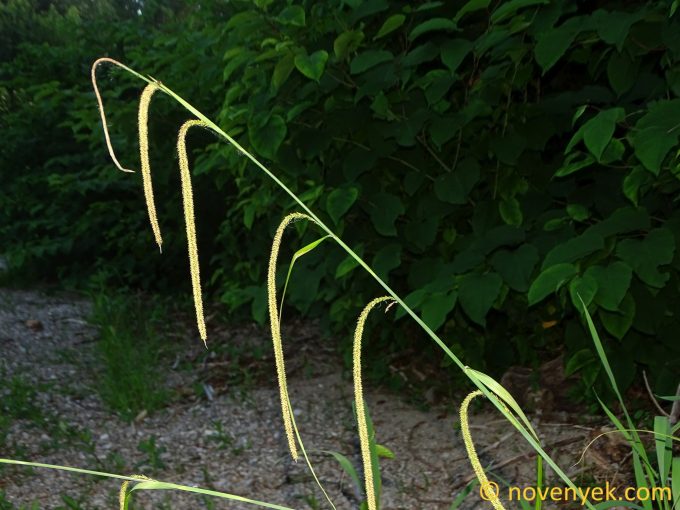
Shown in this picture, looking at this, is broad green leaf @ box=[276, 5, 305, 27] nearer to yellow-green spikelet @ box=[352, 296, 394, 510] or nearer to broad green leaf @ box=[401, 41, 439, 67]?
broad green leaf @ box=[401, 41, 439, 67]

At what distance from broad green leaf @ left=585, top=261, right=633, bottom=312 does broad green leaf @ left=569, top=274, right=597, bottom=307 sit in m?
0.02

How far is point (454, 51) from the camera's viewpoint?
7.93 ft

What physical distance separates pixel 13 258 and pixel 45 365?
145cm

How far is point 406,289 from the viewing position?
11.2ft

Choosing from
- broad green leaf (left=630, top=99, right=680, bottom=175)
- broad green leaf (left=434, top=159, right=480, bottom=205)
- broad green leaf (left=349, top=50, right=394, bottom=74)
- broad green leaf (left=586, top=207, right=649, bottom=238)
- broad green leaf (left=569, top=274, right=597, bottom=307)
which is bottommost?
broad green leaf (left=569, top=274, right=597, bottom=307)

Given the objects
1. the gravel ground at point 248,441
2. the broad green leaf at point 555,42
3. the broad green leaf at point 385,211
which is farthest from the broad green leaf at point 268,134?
the gravel ground at point 248,441

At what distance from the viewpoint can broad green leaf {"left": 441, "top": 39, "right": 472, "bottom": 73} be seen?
93.5 inches

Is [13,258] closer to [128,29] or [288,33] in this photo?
[128,29]

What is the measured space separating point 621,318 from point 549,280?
40 cm

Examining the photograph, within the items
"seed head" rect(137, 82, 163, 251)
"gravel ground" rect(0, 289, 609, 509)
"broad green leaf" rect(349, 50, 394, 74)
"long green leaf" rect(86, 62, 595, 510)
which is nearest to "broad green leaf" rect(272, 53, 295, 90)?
"broad green leaf" rect(349, 50, 394, 74)

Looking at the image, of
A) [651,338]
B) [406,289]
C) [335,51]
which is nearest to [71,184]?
[406,289]

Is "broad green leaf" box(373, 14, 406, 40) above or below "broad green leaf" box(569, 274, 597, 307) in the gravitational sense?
above

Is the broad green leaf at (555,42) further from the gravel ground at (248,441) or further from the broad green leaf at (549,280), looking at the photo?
the gravel ground at (248,441)

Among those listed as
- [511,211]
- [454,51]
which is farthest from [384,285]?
[511,211]
